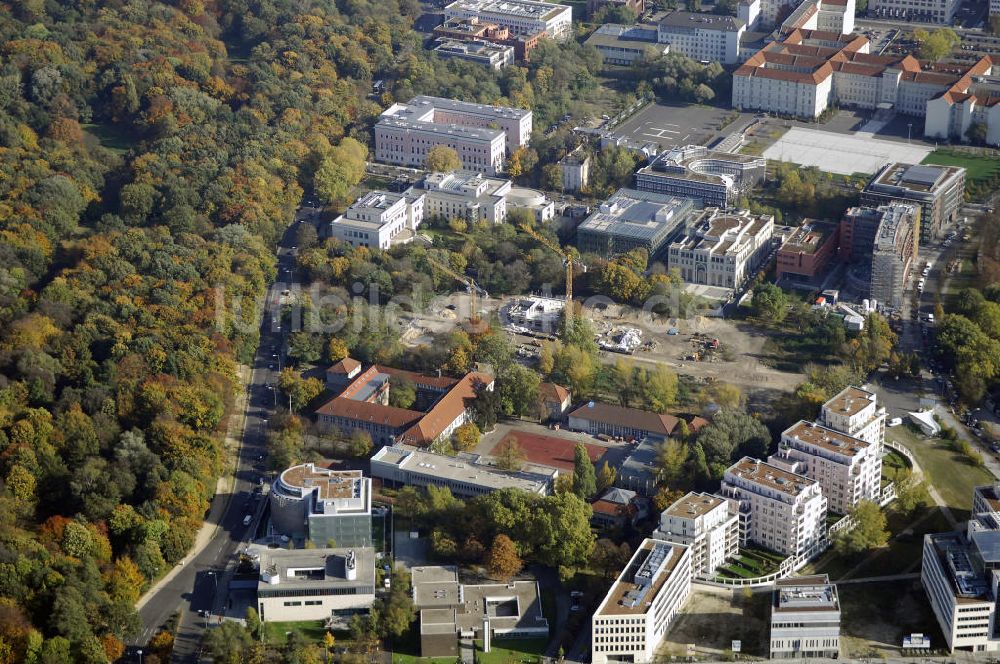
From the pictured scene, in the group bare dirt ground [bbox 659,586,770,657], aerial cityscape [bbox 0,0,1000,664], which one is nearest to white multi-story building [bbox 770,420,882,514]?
aerial cityscape [bbox 0,0,1000,664]

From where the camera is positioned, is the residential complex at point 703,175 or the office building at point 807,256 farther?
the residential complex at point 703,175

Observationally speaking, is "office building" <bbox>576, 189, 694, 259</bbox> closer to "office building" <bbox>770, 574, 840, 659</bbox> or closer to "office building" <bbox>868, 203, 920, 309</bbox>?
"office building" <bbox>868, 203, 920, 309</bbox>

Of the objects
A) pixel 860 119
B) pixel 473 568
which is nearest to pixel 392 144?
pixel 860 119

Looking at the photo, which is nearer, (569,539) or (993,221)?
(569,539)

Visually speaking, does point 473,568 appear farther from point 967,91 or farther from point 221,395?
point 967,91

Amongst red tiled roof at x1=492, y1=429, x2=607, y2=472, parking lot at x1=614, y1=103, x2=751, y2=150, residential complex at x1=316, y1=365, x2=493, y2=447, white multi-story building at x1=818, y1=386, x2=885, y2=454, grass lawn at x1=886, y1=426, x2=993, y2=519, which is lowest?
grass lawn at x1=886, y1=426, x2=993, y2=519

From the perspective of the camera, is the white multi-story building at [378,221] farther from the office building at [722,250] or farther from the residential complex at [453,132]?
the office building at [722,250]

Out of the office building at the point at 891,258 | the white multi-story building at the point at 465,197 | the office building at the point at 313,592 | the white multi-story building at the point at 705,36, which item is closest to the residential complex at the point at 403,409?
the office building at the point at 313,592
